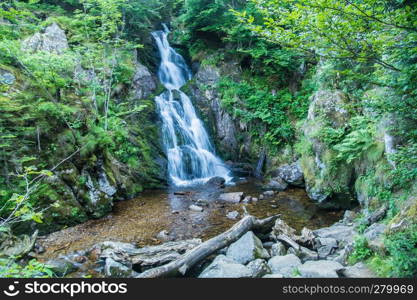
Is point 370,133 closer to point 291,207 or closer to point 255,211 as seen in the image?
point 291,207

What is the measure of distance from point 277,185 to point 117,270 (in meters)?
8.18

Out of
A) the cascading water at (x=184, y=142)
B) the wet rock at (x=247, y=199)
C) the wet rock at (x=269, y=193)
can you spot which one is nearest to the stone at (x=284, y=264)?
the wet rock at (x=247, y=199)

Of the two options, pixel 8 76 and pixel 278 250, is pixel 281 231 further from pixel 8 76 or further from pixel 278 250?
pixel 8 76

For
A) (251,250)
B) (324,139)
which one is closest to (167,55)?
(324,139)

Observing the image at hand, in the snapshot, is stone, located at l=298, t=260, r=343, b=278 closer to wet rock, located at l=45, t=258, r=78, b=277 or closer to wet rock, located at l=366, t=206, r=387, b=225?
wet rock, located at l=366, t=206, r=387, b=225

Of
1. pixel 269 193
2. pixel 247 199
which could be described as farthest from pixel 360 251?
pixel 269 193

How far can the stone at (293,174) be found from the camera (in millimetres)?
11320

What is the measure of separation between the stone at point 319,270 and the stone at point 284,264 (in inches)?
7.3

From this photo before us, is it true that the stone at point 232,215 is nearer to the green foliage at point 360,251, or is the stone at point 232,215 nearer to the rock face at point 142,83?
the green foliage at point 360,251

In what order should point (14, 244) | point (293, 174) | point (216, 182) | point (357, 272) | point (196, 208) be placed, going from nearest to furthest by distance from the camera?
1. point (357, 272)
2. point (14, 244)
3. point (196, 208)
4. point (293, 174)
5. point (216, 182)

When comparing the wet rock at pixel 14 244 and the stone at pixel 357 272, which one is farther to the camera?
the wet rock at pixel 14 244

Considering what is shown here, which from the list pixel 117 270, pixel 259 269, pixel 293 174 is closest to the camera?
pixel 259 269

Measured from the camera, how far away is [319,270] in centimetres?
432

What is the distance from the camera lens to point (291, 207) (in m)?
9.41
